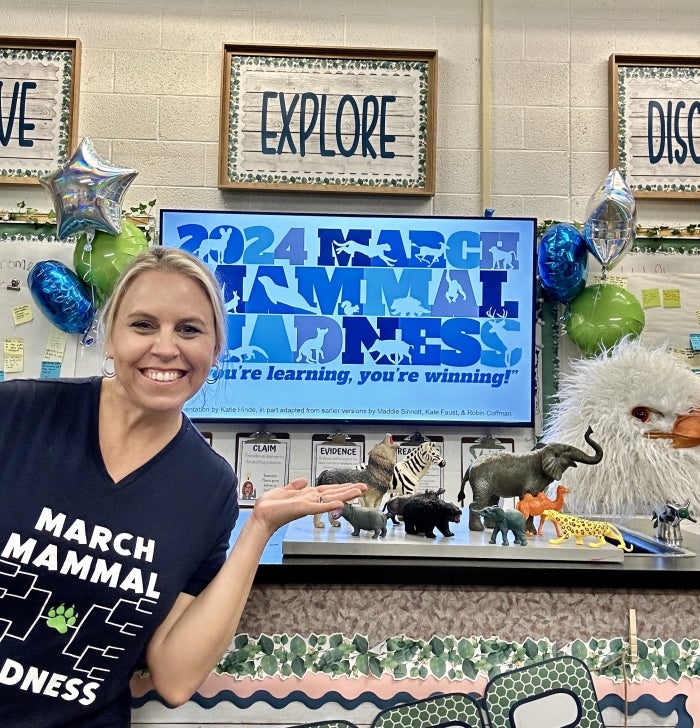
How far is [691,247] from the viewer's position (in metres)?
3.09

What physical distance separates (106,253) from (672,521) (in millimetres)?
2234

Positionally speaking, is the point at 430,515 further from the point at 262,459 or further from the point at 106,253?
the point at 106,253

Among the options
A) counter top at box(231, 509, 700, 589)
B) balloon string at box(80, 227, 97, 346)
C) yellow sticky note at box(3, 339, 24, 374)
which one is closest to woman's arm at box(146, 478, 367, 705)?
counter top at box(231, 509, 700, 589)

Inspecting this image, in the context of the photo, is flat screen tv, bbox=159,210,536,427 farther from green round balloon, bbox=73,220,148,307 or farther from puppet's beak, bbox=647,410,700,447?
puppet's beak, bbox=647,410,700,447

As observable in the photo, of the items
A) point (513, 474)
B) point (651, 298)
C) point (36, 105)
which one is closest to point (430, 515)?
point (513, 474)

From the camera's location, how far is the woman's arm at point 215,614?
1.00m

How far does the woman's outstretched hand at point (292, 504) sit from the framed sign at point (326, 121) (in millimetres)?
2226

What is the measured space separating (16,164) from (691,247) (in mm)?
3053

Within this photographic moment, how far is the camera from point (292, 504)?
1.01 m

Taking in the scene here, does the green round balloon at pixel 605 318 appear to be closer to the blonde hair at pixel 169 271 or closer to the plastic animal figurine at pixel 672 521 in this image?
the plastic animal figurine at pixel 672 521

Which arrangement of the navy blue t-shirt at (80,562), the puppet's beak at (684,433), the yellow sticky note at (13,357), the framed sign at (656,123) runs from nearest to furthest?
1. the navy blue t-shirt at (80,562)
2. the puppet's beak at (684,433)
3. the yellow sticky note at (13,357)
4. the framed sign at (656,123)

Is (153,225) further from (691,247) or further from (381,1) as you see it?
(691,247)

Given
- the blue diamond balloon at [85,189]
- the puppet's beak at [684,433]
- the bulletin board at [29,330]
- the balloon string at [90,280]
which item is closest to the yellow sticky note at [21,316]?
the bulletin board at [29,330]

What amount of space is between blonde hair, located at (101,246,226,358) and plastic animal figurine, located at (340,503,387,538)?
1.28 feet
